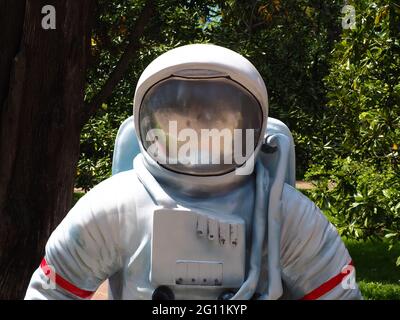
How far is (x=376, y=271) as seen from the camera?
8117 mm

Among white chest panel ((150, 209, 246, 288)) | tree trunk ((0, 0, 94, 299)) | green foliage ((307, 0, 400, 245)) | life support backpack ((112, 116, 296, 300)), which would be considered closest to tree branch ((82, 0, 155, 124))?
tree trunk ((0, 0, 94, 299))

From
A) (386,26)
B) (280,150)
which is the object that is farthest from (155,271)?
(386,26)

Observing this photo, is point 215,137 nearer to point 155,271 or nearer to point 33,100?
point 155,271

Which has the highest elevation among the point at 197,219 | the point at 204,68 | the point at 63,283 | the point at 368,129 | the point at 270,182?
the point at 204,68

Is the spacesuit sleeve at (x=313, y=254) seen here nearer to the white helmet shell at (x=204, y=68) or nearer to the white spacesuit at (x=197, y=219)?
the white spacesuit at (x=197, y=219)

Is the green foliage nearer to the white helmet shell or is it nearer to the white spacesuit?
the white spacesuit

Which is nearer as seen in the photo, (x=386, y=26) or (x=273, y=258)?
(x=273, y=258)

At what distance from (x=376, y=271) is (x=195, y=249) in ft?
18.5

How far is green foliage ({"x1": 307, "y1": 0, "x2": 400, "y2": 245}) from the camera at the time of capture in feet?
18.7

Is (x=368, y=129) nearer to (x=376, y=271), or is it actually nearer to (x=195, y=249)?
(x=376, y=271)

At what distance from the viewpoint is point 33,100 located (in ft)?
17.1

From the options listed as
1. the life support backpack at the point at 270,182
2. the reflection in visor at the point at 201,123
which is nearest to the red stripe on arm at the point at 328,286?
the life support backpack at the point at 270,182

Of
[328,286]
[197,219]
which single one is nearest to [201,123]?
[197,219]
